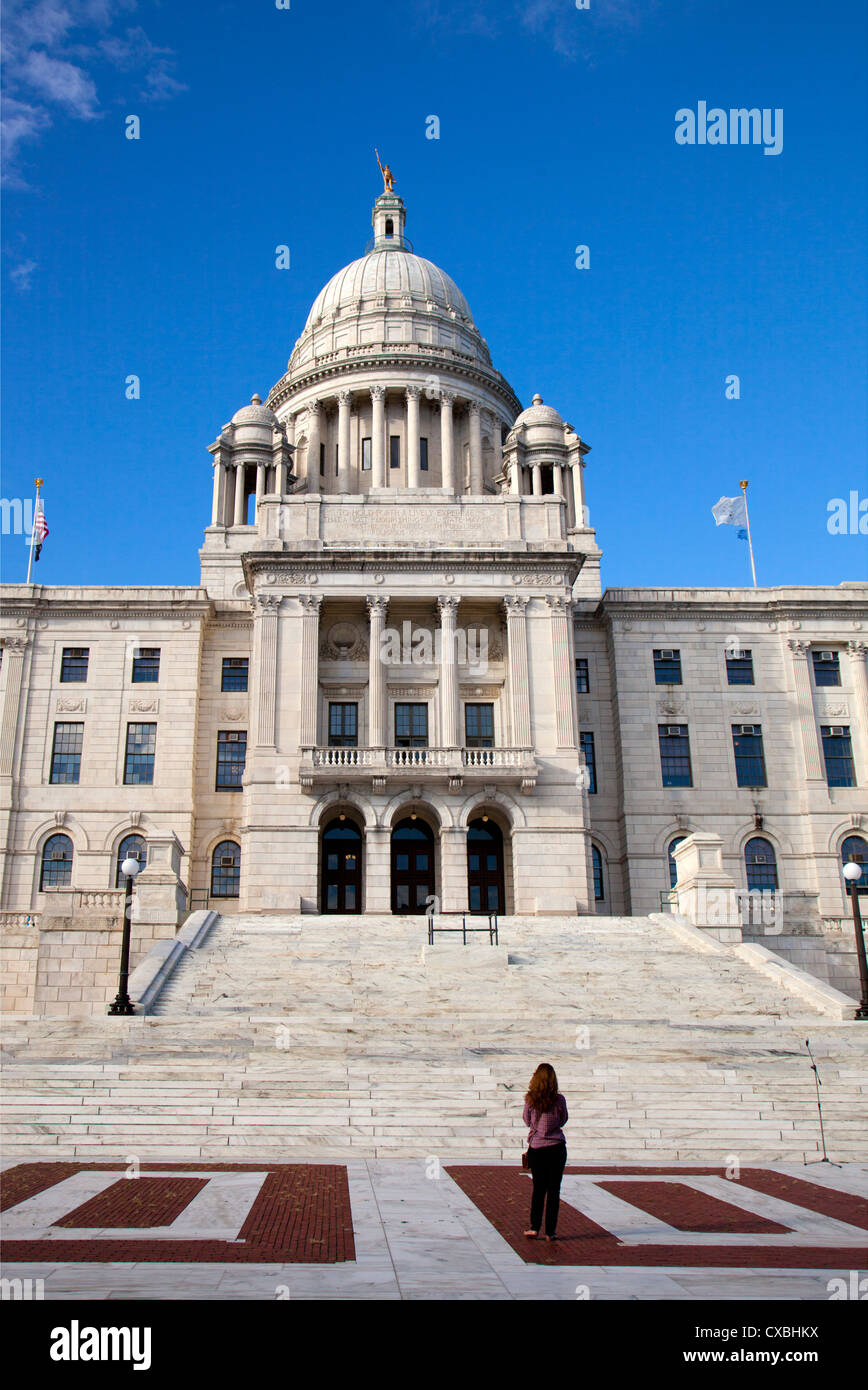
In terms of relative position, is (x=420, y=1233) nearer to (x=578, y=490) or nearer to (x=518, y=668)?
(x=518, y=668)

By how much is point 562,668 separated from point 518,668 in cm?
164

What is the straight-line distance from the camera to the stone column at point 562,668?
1626 inches

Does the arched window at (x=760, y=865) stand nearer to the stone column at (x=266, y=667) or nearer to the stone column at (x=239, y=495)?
the stone column at (x=266, y=667)

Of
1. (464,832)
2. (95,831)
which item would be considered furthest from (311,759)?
(95,831)

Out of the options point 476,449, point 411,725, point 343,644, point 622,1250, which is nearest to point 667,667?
point 411,725

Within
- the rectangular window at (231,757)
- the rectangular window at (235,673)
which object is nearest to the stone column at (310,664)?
the rectangular window at (231,757)

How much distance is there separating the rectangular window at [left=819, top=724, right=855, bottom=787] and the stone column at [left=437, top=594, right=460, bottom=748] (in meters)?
15.8

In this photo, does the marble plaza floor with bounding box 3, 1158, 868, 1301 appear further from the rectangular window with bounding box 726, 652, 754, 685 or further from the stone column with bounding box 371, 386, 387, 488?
the stone column with bounding box 371, 386, 387, 488

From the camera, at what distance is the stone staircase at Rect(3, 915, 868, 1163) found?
17.1 meters

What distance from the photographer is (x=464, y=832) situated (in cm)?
4003

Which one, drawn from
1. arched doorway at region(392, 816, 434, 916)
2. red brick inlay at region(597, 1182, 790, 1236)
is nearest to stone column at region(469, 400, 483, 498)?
arched doorway at region(392, 816, 434, 916)

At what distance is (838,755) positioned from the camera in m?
46.4

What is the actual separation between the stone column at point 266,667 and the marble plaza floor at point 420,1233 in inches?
1014
